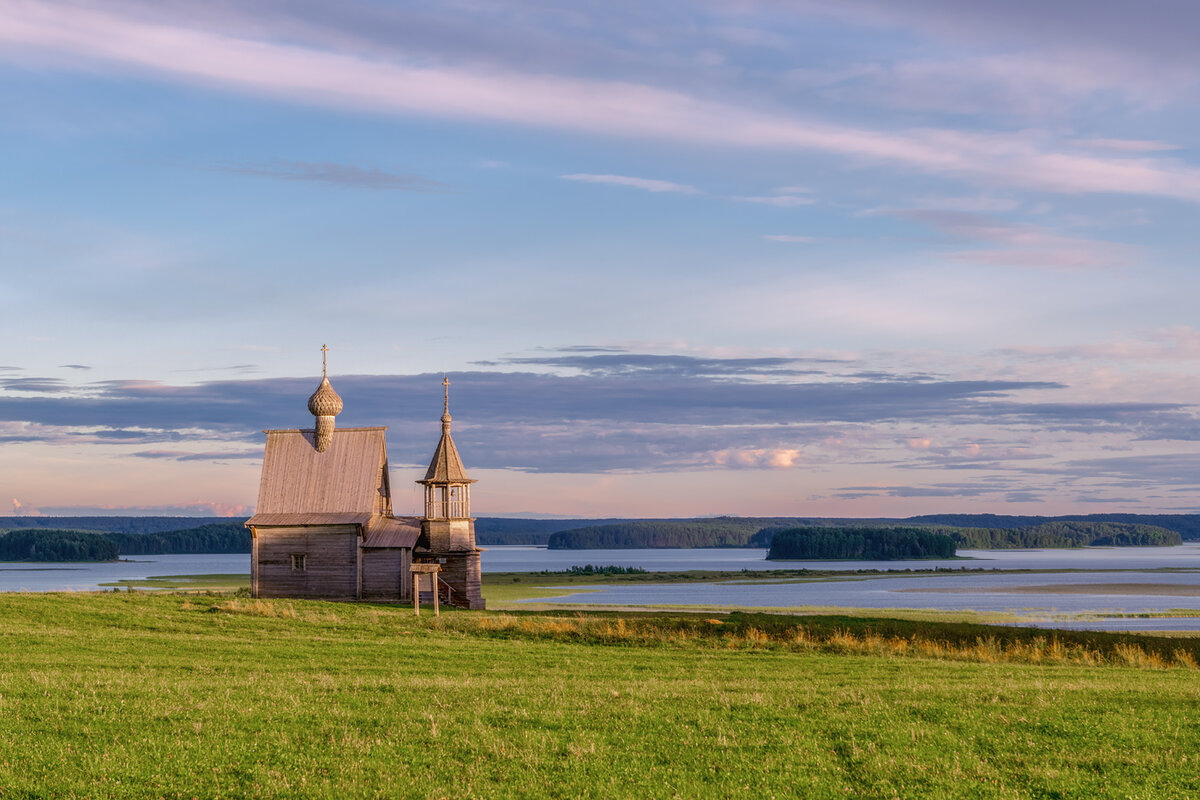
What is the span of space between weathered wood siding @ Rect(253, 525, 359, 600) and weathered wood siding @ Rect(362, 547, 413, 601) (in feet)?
2.05

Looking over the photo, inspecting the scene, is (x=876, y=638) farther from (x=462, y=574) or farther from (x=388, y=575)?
(x=388, y=575)

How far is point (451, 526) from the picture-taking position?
57281 mm

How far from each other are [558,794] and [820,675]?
1324 cm

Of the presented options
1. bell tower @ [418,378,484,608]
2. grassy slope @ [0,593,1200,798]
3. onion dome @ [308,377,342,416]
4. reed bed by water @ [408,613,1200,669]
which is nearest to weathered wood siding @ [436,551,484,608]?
bell tower @ [418,378,484,608]

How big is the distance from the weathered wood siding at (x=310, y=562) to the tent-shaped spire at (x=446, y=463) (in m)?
4.81

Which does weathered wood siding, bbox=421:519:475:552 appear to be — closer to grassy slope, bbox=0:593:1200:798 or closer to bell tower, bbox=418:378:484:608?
bell tower, bbox=418:378:484:608

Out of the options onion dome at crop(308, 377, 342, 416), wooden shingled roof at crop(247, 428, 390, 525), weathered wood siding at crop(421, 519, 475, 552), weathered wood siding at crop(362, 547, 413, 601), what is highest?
onion dome at crop(308, 377, 342, 416)

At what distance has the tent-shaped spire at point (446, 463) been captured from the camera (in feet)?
188

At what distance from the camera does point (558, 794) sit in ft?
43.1

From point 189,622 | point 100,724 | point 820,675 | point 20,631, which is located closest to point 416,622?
point 189,622

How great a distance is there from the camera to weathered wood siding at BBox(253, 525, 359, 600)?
187ft

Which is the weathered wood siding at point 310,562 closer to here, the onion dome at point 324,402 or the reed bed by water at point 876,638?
the onion dome at point 324,402

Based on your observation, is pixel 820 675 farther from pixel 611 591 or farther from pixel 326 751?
pixel 611 591

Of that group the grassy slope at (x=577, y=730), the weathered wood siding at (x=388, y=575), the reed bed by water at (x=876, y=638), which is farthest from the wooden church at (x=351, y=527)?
the grassy slope at (x=577, y=730)
